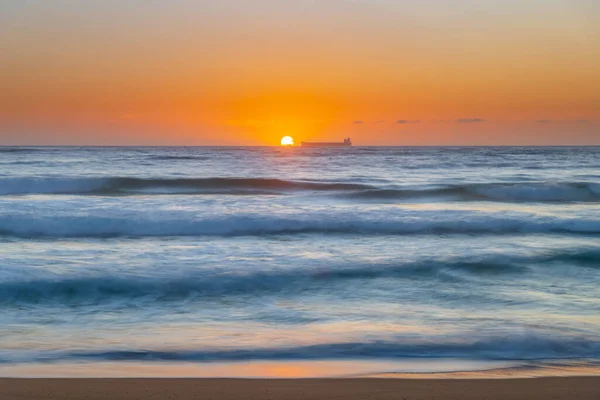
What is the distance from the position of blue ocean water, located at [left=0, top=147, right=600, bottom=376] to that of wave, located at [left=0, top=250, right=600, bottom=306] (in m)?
0.03

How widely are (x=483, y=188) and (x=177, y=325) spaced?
65.9ft

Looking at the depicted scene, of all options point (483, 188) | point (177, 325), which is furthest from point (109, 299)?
point (483, 188)

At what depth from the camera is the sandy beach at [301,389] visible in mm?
4582

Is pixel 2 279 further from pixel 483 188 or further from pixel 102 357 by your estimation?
pixel 483 188

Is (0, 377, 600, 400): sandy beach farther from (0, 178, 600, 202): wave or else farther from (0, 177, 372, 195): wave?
(0, 177, 372, 195): wave

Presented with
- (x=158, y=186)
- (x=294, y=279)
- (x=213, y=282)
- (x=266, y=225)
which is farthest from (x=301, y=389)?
(x=158, y=186)

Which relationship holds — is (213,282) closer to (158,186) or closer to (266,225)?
(266,225)

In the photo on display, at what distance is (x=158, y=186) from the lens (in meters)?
26.9

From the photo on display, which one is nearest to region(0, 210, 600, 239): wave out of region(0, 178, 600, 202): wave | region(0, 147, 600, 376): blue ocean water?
region(0, 147, 600, 376): blue ocean water

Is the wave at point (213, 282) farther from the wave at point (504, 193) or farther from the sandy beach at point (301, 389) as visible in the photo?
the wave at point (504, 193)

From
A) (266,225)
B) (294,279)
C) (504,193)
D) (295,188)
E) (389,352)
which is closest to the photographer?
(389,352)

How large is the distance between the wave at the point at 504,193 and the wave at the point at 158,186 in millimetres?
2625

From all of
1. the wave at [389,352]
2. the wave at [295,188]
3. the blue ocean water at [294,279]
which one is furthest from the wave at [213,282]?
the wave at [295,188]

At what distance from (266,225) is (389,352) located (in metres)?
10.1
